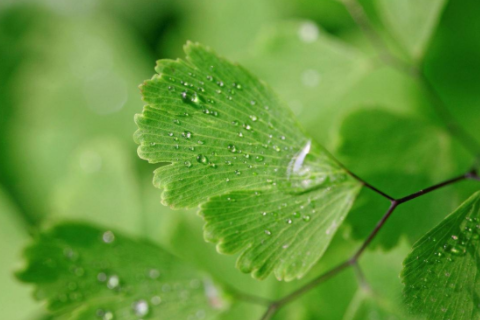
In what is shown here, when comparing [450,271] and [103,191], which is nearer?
[450,271]

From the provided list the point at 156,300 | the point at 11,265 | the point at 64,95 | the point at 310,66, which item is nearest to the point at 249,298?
the point at 156,300

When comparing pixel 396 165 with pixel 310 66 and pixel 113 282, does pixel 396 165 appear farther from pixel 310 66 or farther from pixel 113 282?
pixel 113 282

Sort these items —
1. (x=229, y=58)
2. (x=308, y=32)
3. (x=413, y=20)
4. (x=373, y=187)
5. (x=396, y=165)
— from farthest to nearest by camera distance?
(x=229, y=58) < (x=308, y=32) < (x=413, y=20) < (x=396, y=165) < (x=373, y=187)

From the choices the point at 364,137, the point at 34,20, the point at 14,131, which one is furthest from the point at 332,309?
the point at 34,20

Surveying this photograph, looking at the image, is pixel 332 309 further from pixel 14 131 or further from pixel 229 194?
pixel 14 131

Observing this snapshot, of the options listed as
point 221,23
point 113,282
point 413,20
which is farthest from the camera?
point 221,23
